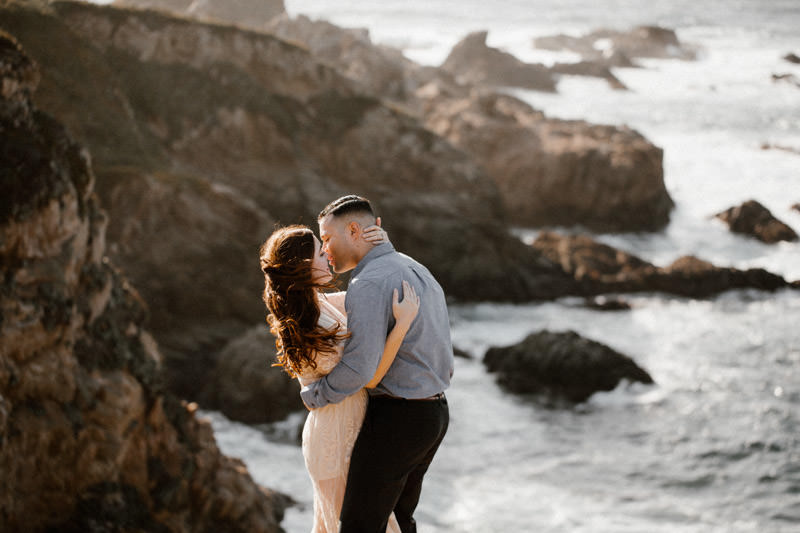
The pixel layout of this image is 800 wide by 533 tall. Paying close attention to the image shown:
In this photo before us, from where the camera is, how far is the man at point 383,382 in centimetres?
396

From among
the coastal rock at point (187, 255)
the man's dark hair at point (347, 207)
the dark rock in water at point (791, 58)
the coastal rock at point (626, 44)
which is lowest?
the coastal rock at point (187, 255)

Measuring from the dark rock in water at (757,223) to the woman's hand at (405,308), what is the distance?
106ft

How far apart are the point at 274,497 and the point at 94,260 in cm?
452

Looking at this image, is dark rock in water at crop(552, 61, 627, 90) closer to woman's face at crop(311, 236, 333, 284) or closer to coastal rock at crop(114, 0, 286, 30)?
coastal rock at crop(114, 0, 286, 30)

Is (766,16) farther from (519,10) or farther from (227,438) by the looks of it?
(227,438)

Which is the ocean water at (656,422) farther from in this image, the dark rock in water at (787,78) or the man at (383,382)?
the dark rock in water at (787,78)

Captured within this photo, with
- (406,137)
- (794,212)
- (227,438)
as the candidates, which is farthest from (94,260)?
(794,212)

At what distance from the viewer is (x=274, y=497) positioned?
11.5 m

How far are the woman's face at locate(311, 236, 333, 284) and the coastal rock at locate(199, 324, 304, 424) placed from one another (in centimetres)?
1186

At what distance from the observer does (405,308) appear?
13.0ft

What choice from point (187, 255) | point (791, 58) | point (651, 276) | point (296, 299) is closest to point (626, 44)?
point (791, 58)

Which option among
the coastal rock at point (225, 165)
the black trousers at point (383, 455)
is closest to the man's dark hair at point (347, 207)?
the black trousers at point (383, 455)

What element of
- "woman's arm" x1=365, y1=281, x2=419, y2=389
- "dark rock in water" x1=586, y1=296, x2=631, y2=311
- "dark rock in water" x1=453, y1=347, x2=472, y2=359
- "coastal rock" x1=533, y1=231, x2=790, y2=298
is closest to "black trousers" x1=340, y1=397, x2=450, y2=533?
"woman's arm" x1=365, y1=281, x2=419, y2=389

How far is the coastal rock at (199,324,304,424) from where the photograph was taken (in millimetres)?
15719
